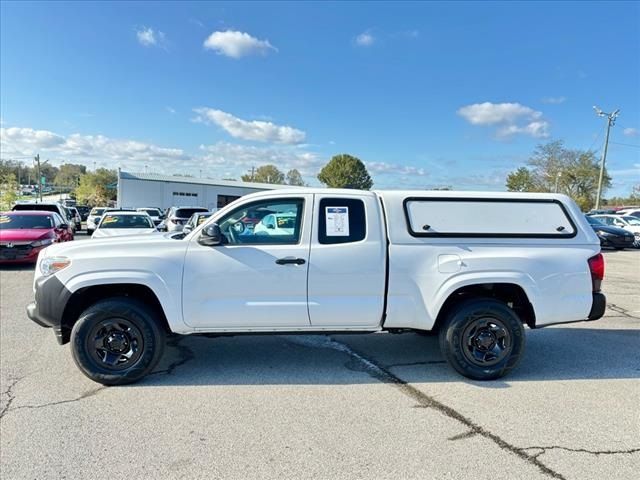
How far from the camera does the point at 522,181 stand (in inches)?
2355

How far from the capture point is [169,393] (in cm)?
399

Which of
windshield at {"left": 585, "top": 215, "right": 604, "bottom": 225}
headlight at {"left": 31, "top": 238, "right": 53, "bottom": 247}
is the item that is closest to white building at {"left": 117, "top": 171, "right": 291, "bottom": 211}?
windshield at {"left": 585, "top": 215, "right": 604, "bottom": 225}

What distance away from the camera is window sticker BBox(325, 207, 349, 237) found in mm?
4344

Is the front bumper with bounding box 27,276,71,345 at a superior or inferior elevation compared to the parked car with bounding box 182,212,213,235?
inferior

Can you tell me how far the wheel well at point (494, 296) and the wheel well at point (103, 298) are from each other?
9.45 ft

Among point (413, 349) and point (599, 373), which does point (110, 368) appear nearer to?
point (413, 349)

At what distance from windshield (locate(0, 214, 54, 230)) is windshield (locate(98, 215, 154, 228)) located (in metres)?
1.44

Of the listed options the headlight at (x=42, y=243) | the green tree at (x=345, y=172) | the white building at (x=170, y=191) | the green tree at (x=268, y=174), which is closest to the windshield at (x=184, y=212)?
the headlight at (x=42, y=243)

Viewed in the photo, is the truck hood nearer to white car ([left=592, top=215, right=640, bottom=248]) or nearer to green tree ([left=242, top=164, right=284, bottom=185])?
white car ([left=592, top=215, right=640, bottom=248])

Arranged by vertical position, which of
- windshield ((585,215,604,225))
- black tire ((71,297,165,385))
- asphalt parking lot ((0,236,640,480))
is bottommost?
asphalt parking lot ((0,236,640,480))

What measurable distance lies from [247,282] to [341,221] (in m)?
1.12

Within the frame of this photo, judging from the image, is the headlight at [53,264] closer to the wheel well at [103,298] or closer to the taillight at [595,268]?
the wheel well at [103,298]

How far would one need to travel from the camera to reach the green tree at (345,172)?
89000mm

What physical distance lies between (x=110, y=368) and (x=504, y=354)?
12.8ft
